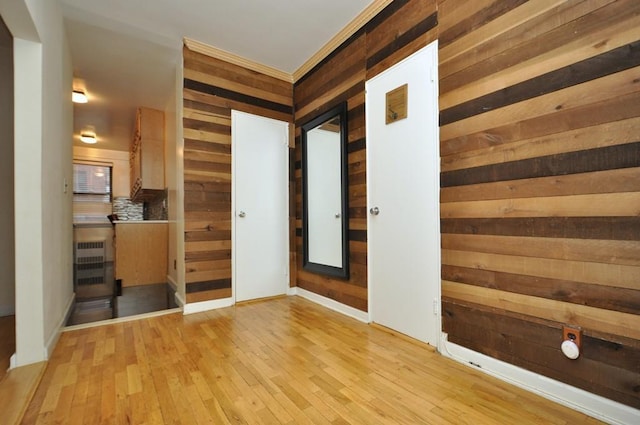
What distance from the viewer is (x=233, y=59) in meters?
3.06

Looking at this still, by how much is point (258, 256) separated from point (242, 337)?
111cm

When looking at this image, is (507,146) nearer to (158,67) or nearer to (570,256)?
(570,256)

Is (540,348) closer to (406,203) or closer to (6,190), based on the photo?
(406,203)

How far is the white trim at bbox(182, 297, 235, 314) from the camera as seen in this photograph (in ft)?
9.04

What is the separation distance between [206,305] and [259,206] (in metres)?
1.14

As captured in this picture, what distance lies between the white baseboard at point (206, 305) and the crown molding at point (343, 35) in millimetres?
2642

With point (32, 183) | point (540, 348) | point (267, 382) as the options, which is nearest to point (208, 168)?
point (32, 183)

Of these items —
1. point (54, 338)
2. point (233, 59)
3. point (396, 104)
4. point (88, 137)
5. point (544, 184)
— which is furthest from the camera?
point (88, 137)

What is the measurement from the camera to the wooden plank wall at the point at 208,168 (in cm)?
284

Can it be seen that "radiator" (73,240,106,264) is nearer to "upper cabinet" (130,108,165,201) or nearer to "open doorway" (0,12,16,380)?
"upper cabinet" (130,108,165,201)

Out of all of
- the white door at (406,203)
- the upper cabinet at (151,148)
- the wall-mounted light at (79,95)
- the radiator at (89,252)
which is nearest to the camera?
the white door at (406,203)

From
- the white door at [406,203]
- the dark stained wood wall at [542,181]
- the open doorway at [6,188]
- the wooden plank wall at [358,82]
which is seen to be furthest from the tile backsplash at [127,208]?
the dark stained wood wall at [542,181]

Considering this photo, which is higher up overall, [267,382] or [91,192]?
[91,192]

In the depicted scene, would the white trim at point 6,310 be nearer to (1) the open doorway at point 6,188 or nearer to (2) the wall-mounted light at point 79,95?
(1) the open doorway at point 6,188
